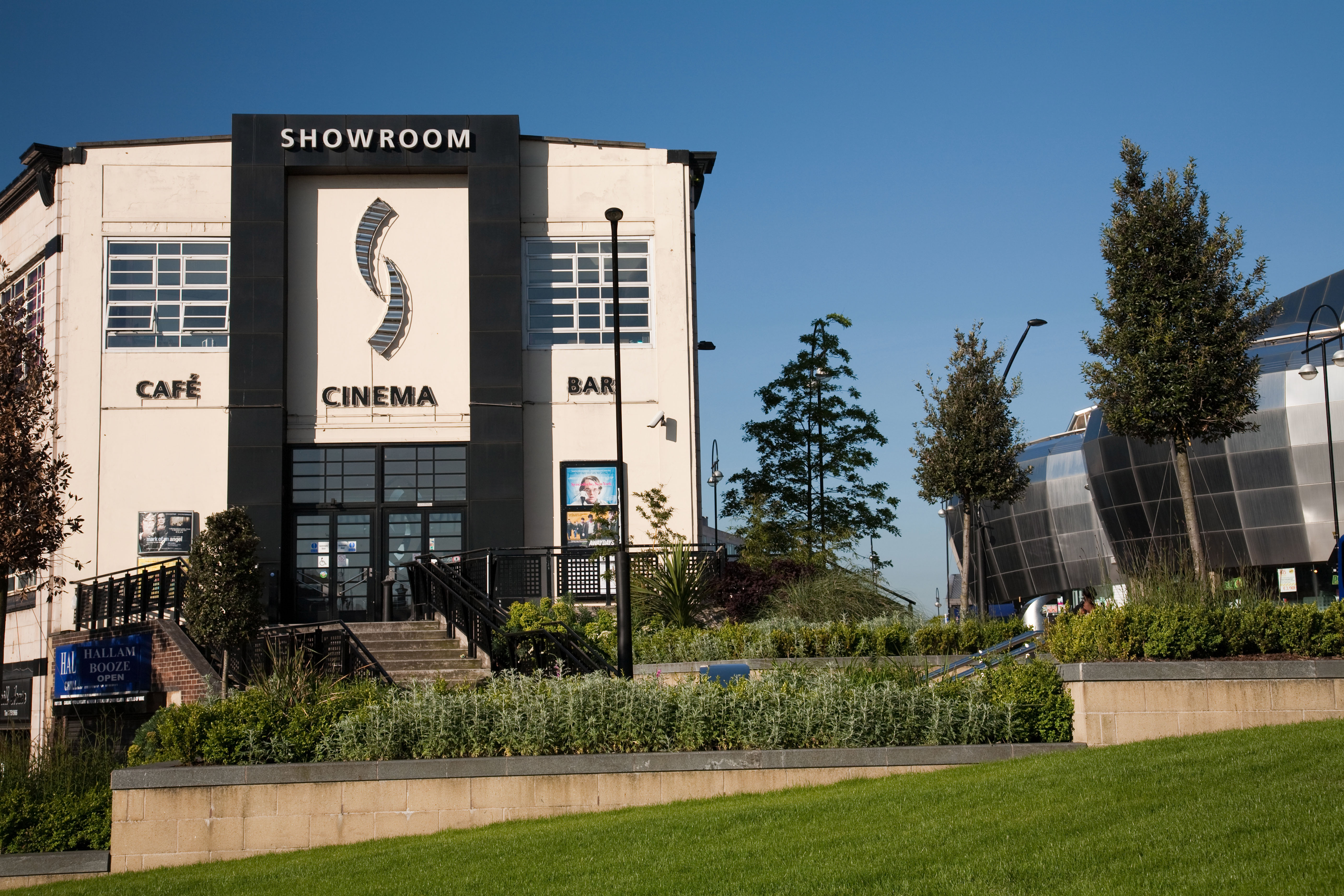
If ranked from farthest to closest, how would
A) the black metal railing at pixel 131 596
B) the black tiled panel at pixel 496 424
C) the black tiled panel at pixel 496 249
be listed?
1. the black tiled panel at pixel 496 249
2. the black tiled panel at pixel 496 424
3. the black metal railing at pixel 131 596

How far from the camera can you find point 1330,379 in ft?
175

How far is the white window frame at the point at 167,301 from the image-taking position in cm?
2727

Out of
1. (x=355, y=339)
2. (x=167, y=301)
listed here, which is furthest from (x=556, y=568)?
(x=167, y=301)

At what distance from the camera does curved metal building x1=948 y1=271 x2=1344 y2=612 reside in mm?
55000

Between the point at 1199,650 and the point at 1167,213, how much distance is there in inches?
260

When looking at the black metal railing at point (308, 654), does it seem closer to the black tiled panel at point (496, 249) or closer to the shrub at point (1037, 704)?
the shrub at point (1037, 704)

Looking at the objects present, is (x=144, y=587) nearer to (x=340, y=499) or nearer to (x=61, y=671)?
(x=61, y=671)

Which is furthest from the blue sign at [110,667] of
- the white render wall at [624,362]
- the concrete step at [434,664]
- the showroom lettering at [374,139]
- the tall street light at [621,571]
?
the showroom lettering at [374,139]

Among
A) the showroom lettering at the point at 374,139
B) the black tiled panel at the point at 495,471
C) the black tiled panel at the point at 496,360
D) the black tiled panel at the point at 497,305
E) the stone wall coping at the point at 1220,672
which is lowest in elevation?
the stone wall coping at the point at 1220,672

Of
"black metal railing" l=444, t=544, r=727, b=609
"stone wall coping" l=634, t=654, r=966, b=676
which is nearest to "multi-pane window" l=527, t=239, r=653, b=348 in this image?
"black metal railing" l=444, t=544, r=727, b=609

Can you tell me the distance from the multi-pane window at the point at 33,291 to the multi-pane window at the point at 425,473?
8.85 m

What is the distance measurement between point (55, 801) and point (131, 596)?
11.3 m

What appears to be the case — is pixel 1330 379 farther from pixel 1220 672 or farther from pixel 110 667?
pixel 110 667

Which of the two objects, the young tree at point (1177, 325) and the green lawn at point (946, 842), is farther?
the young tree at point (1177, 325)
